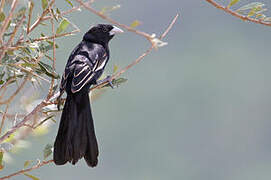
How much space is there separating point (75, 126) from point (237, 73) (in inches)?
2048

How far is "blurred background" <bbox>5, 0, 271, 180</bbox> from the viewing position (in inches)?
1852

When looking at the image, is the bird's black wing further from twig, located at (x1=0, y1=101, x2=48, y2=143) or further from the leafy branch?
twig, located at (x1=0, y1=101, x2=48, y2=143)

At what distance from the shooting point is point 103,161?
155ft

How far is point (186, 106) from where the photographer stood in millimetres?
52125

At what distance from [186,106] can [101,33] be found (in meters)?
48.6

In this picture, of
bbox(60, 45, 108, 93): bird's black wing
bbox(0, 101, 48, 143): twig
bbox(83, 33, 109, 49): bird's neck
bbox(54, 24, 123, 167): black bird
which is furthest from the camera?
bbox(83, 33, 109, 49): bird's neck

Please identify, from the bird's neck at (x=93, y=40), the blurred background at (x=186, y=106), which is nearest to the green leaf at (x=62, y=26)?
the bird's neck at (x=93, y=40)

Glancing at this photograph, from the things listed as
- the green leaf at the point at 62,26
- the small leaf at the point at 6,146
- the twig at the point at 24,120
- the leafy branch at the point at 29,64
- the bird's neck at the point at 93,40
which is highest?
the bird's neck at the point at 93,40

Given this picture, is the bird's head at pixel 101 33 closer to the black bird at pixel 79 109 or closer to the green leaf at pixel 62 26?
the black bird at pixel 79 109

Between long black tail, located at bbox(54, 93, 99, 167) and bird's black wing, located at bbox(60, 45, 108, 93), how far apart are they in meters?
0.06

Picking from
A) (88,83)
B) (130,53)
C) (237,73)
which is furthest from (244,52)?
(88,83)

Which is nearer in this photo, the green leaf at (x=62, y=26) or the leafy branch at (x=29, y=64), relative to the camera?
the leafy branch at (x=29, y=64)

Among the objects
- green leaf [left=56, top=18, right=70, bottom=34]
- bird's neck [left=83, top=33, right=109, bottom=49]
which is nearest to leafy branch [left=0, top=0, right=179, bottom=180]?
green leaf [left=56, top=18, right=70, bottom=34]

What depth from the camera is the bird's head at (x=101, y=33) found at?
363 centimetres
